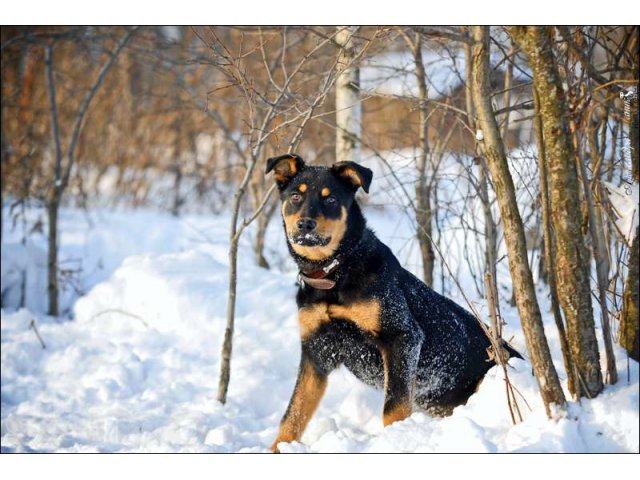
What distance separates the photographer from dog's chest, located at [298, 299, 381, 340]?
4.04 meters

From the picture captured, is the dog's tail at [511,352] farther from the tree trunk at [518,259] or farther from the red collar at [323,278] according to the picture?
the red collar at [323,278]

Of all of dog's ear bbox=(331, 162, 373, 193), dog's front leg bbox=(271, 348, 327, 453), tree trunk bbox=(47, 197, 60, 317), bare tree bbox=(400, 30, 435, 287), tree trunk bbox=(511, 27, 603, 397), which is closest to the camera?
tree trunk bbox=(511, 27, 603, 397)

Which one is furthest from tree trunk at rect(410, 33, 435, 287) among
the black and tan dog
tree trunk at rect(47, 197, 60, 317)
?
tree trunk at rect(47, 197, 60, 317)

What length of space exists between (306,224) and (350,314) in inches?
22.0

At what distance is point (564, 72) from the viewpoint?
4.11 metres

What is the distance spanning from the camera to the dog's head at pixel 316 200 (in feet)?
13.3

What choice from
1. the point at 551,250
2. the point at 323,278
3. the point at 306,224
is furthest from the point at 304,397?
the point at 551,250

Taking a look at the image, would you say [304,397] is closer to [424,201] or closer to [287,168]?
[287,168]

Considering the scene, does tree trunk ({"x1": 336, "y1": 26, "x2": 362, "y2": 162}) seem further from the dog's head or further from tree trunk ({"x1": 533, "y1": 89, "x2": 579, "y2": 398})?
tree trunk ({"x1": 533, "y1": 89, "x2": 579, "y2": 398})

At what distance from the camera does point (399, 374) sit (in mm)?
4047

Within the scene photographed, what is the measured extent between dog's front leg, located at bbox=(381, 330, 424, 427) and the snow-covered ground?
0.45ft
